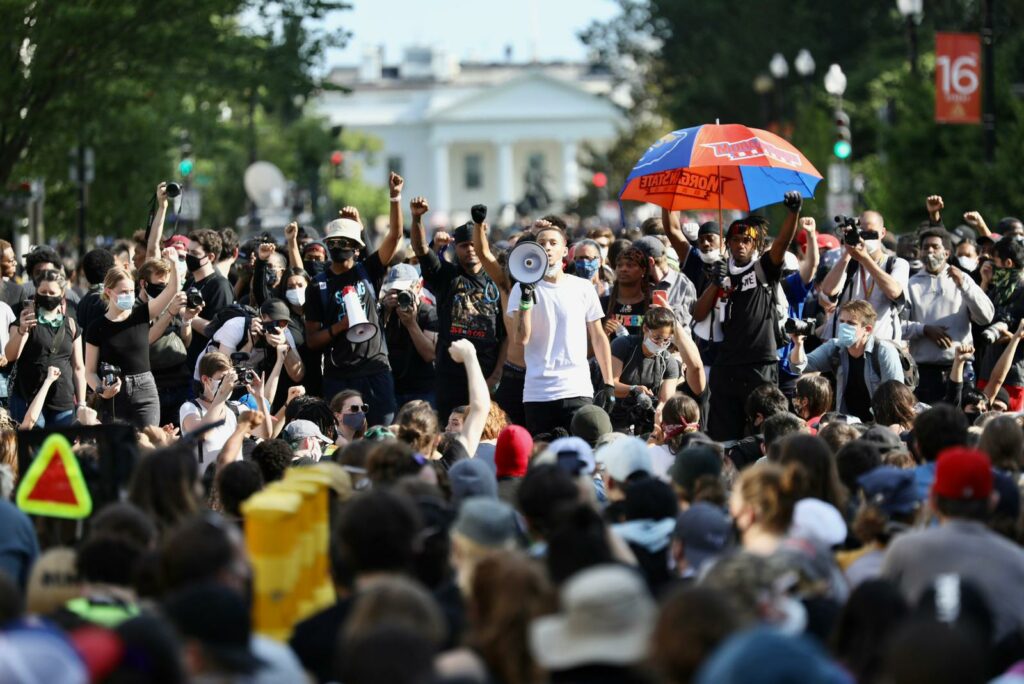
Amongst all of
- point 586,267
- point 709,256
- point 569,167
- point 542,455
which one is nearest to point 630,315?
point 586,267

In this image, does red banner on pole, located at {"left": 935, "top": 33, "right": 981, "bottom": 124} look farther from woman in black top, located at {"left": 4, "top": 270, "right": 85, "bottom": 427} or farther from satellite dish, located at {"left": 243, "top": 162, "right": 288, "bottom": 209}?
woman in black top, located at {"left": 4, "top": 270, "right": 85, "bottom": 427}

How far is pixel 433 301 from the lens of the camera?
44.5 feet

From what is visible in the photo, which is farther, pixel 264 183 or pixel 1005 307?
pixel 264 183

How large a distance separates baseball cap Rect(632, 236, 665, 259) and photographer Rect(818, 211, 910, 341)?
4.03 feet

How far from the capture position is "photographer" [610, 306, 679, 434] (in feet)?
37.0

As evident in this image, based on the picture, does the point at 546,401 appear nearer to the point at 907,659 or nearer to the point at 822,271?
the point at 822,271

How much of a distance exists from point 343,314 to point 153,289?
1425mm

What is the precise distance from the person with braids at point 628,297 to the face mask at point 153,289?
3.10 meters

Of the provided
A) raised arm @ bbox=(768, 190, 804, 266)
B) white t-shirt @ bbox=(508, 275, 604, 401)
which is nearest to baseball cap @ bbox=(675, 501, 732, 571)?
white t-shirt @ bbox=(508, 275, 604, 401)

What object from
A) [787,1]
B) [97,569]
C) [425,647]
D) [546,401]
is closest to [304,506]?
[97,569]

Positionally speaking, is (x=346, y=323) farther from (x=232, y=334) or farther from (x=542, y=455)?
(x=542, y=455)

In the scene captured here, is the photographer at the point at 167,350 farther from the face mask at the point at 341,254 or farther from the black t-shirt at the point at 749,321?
the black t-shirt at the point at 749,321

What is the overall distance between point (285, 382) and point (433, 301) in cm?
132

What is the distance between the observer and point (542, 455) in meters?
7.69
